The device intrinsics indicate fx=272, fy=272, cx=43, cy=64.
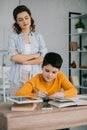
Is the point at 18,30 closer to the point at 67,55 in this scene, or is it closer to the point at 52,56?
the point at 52,56

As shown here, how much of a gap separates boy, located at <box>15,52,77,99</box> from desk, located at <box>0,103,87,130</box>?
276mm

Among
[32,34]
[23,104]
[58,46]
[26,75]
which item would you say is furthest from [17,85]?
[58,46]

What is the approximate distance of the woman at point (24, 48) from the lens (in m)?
2.47

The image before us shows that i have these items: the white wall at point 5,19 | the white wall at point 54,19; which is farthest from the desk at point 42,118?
the white wall at point 54,19

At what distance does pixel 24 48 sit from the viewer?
99.7 inches

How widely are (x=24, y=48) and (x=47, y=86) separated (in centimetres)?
57

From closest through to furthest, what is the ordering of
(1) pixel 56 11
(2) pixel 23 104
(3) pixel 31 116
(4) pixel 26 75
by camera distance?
(3) pixel 31 116 < (2) pixel 23 104 < (4) pixel 26 75 < (1) pixel 56 11

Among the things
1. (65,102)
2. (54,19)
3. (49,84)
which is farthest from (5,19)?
(65,102)

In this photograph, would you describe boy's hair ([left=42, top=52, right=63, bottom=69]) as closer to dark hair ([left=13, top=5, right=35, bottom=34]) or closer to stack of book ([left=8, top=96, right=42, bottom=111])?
stack of book ([left=8, top=96, right=42, bottom=111])

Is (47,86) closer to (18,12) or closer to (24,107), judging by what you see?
(24,107)

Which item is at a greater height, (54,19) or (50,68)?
(54,19)

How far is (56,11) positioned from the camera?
19.4 ft

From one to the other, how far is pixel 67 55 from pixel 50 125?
4520 mm

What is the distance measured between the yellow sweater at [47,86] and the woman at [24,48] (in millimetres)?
365
